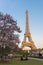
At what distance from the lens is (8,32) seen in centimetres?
3569

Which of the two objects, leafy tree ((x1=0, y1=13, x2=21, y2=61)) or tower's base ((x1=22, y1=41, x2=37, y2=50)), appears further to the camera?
tower's base ((x1=22, y1=41, x2=37, y2=50))

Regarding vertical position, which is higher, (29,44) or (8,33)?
(29,44)

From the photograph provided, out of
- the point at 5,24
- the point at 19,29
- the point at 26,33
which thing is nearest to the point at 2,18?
the point at 5,24

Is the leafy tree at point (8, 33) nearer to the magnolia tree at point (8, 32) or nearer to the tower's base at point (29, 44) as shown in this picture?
the magnolia tree at point (8, 32)

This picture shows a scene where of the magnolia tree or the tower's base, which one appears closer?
the magnolia tree

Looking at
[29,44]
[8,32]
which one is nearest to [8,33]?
[8,32]

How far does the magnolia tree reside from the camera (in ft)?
115

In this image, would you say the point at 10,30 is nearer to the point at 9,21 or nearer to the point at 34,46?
the point at 9,21

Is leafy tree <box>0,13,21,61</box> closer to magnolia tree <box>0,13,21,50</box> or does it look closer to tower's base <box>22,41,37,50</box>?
magnolia tree <box>0,13,21,50</box>

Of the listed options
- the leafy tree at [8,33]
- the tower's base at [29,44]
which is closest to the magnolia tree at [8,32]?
the leafy tree at [8,33]

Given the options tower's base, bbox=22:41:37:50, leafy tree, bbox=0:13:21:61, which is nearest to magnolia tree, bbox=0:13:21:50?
leafy tree, bbox=0:13:21:61

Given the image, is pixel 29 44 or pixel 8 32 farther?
pixel 29 44

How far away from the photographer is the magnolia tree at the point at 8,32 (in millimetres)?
35112

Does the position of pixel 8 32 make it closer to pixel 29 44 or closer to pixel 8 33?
pixel 8 33
